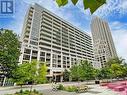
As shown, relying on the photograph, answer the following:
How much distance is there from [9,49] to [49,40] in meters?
57.0

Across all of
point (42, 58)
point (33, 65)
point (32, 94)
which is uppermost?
point (42, 58)

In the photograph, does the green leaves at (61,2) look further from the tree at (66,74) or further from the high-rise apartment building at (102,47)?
the high-rise apartment building at (102,47)

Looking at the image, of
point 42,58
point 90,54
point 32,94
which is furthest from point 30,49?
point 90,54

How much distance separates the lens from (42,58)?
262ft

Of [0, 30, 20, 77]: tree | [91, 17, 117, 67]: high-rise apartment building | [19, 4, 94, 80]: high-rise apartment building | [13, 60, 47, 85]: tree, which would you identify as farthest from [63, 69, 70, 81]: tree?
[91, 17, 117, 67]: high-rise apartment building

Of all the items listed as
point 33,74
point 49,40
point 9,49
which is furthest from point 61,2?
point 49,40

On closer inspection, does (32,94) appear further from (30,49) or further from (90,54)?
(90,54)

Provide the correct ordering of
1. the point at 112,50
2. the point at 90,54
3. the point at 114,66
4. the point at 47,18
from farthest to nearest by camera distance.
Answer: the point at 112,50 < the point at 90,54 < the point at 47,18 < the point at 114,66

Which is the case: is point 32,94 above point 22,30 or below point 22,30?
below

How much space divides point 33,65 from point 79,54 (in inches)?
3527

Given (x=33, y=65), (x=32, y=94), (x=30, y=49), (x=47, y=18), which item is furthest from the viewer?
(x=47, y=18)

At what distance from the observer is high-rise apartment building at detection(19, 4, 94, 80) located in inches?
3098

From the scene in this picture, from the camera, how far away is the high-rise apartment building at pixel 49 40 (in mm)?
78688

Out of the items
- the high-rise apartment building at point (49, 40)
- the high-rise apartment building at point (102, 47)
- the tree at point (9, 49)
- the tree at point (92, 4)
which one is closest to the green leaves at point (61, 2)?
the tree at point (92, 4)
